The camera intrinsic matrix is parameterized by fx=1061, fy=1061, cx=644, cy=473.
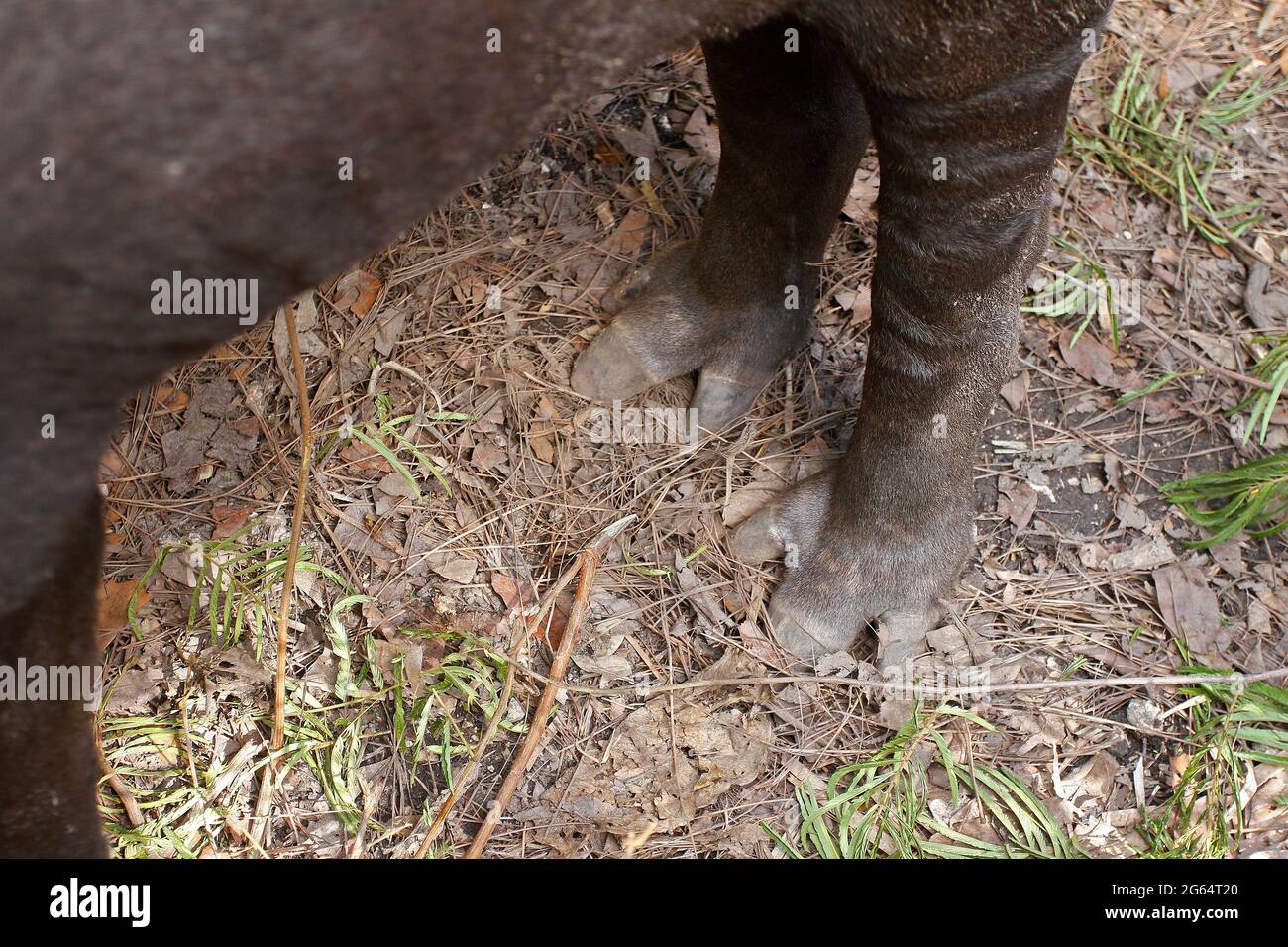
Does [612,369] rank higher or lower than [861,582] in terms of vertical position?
higher

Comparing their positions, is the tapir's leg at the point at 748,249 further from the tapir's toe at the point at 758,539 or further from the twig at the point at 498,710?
Result: the twig at the point at 498,710

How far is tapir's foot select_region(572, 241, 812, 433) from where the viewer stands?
8.82 feet

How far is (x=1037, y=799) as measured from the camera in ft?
7.76

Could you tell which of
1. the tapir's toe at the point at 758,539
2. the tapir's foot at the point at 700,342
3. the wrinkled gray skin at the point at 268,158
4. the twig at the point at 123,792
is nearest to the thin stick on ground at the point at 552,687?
the tapir's toe at the point at 758,539

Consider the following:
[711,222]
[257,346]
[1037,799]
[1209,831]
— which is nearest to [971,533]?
[1037,799]

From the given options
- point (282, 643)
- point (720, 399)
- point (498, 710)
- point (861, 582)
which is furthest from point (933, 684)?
point (282, 643)

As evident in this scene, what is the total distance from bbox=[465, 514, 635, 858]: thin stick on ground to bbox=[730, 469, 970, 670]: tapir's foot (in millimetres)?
430

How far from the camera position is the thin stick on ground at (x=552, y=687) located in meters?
2.17

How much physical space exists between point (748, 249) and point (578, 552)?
844 millimetres

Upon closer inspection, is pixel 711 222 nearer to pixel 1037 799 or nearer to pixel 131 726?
pixel 1037 799

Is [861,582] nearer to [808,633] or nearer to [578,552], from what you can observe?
[808,633]

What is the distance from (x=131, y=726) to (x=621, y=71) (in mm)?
1781

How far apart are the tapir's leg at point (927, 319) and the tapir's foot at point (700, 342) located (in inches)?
13.2

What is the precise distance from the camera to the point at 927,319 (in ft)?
6.60
